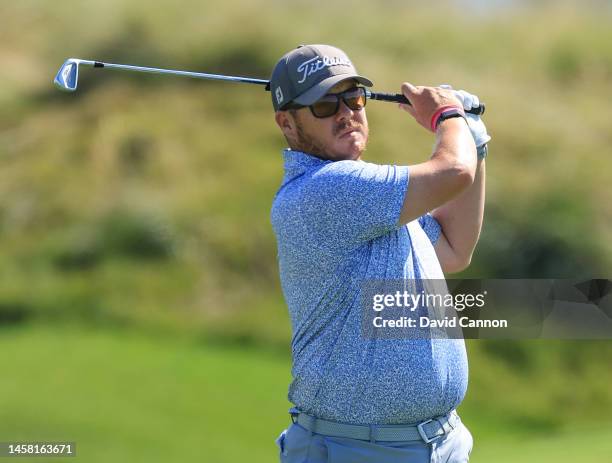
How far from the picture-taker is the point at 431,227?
114 inches

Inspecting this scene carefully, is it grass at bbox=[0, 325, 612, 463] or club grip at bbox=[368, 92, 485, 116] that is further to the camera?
grass at bbox=[0, 325, 612, 463]

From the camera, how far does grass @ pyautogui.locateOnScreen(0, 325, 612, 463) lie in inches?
263

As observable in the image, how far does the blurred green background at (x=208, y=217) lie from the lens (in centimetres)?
757

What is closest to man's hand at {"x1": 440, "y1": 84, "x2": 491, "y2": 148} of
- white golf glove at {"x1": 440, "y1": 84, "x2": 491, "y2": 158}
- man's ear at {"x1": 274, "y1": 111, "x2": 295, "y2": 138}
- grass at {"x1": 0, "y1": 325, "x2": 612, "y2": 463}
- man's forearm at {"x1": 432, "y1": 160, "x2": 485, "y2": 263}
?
white golf glove at {"x1": 440, "y1": 84, "x2": 491, "y2": 158}

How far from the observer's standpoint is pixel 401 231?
2.58m

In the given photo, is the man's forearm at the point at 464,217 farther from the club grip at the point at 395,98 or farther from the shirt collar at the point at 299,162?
the shirt collar at the point at 299,162

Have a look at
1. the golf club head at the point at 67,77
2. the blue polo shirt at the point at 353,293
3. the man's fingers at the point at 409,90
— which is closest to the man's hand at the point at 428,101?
the man's fingers at the point at 409,90

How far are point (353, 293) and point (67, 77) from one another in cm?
A: 130

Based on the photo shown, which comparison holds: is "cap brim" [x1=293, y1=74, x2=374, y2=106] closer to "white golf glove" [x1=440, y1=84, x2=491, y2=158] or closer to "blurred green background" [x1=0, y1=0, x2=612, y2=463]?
"white golf glove" [x1=440, y1=84, x2=491, y2=158]

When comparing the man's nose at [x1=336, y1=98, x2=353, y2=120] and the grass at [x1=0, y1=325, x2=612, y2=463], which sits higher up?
the grass at [x1=0, y1=325, x2=612, y2=463]

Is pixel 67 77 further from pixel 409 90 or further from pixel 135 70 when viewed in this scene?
pixel 409 90

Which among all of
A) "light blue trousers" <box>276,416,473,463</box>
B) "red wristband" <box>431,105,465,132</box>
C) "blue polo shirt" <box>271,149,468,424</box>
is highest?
"red wristband" <box>431,105,465,132</box>

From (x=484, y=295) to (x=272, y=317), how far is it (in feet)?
19.4

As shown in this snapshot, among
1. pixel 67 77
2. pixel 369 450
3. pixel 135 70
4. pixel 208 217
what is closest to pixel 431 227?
pixel 369 450
